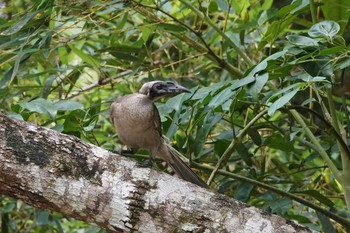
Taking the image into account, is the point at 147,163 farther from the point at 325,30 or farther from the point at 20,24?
the point at 325,30

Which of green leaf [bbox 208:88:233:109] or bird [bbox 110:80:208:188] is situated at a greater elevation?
green leaf [bbox 208:88:233:109]

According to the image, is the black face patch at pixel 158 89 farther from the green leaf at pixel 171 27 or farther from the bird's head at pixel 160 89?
the green leaf at pixel 171 27

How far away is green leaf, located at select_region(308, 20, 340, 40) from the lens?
2.23 meters

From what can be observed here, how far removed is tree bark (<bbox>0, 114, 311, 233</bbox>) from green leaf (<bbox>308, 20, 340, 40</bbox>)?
565mm

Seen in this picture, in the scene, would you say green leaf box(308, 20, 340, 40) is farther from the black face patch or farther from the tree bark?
the black face patch

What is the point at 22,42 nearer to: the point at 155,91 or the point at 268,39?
the point at 155,91

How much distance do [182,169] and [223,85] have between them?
1.99 feet

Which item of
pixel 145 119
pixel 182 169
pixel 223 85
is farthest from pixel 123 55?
pixel 223 85

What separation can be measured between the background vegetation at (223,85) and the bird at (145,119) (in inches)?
2.8

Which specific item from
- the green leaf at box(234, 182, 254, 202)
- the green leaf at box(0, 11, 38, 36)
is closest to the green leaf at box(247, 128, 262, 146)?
the green leaf at box(234, 182, 254, 202)

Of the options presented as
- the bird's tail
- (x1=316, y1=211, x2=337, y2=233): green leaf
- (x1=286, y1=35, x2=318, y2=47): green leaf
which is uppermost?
(x1=286, y1=35, x2=318, y2=47): green leaf

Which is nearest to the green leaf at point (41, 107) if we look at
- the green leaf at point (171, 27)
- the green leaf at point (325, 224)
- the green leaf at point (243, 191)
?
the green leaf at point (171, 27)

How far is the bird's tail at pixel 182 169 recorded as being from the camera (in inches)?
109

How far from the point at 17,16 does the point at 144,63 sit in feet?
2.67
